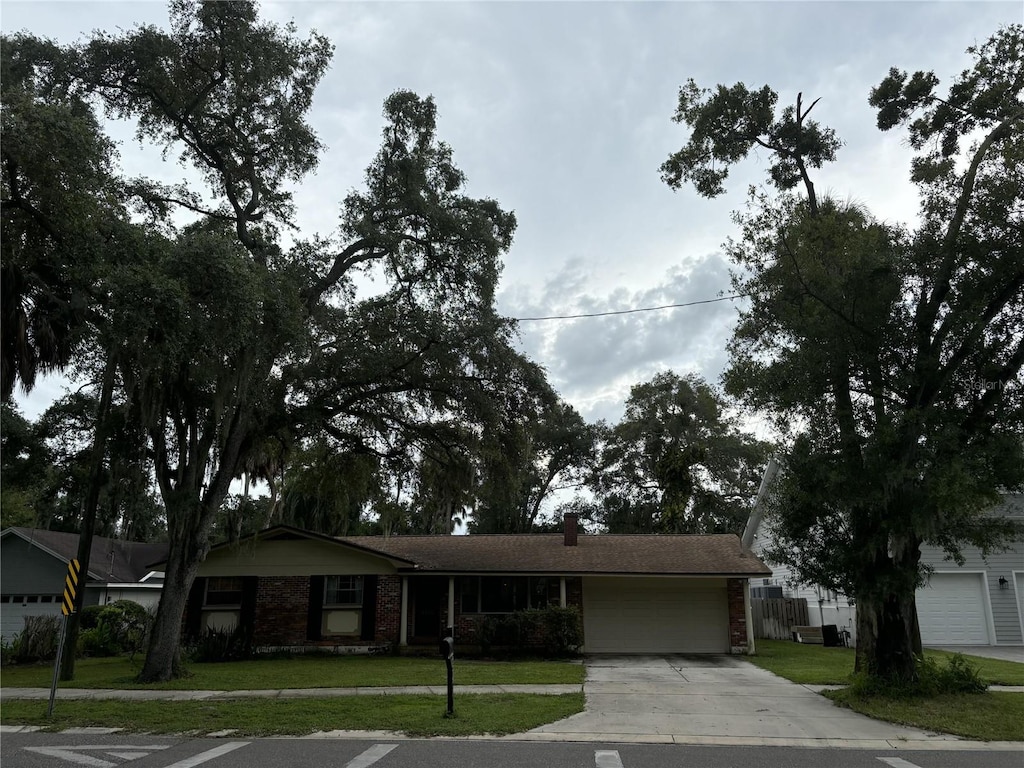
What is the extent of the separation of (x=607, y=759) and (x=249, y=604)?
1553 cm

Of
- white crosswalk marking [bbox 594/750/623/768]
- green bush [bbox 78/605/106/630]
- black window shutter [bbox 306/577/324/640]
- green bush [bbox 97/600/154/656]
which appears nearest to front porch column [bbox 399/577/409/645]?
black window shutter [bbox 306/577/324/640]

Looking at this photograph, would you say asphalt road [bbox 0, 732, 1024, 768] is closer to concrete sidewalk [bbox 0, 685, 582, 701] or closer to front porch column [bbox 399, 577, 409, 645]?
concrete sidewalk [bbox 0, 685, 582, 701]

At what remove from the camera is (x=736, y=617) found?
67.1ft

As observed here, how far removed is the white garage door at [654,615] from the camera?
20.8 metres

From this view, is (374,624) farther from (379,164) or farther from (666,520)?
(666,520)

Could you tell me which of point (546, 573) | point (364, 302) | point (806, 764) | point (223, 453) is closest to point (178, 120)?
point (364, 302)

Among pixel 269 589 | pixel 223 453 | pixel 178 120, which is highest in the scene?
pixel 178 120

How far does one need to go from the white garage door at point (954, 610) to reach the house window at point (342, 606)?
16.0 metres

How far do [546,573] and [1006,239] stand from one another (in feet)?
45.1

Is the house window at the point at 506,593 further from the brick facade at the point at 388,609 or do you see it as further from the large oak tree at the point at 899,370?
the large oak tree at the point at 899,370

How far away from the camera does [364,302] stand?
682 inches

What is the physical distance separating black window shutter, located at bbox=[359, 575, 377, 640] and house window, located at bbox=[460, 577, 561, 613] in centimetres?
250

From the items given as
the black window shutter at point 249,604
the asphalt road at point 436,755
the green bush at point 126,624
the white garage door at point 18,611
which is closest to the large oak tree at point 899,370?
the asphalt road at point 436,755

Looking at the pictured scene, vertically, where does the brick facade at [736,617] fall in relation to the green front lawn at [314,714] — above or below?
Result: above
